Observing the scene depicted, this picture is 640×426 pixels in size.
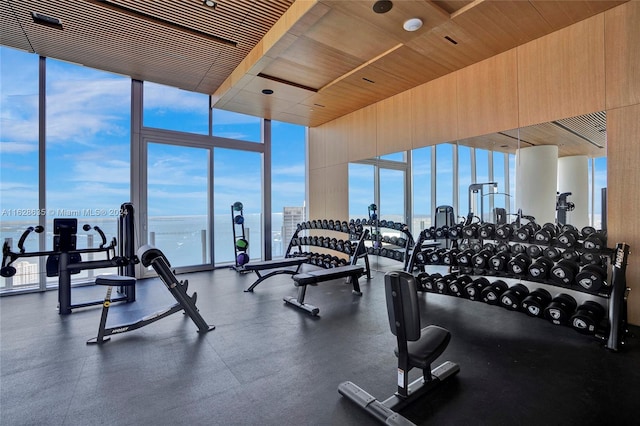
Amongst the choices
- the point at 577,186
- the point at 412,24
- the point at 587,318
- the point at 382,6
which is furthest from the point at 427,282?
the point at 382,6

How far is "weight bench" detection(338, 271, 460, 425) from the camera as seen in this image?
1703 millimetres

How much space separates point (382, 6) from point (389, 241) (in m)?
3.40

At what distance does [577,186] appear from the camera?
3.61 m

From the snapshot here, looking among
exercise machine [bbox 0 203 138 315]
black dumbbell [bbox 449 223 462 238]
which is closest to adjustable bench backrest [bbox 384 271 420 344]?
black dumbbell [bbox 449 223 462 238]

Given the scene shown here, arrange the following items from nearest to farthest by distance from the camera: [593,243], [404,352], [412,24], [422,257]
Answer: [404,352] < [593,243] < [412,24] < [422,257]

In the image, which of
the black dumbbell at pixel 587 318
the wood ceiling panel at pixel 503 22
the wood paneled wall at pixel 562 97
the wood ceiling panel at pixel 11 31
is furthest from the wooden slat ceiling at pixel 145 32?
the black dumbbell at pixel 587 318

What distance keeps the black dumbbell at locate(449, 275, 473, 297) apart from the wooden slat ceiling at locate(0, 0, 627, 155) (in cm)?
283

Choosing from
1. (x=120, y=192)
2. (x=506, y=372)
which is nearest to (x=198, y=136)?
(x=120, y=192)

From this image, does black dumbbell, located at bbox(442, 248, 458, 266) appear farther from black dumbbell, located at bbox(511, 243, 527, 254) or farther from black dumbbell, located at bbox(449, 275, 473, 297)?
black dumbbell, located at bbox(511, 243, 527, 254)

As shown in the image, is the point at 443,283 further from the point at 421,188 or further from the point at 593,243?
the point at 421,188

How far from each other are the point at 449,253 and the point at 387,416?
249 cm

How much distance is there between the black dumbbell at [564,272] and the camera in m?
2.81

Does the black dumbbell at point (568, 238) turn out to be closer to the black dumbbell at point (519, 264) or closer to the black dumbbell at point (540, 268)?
the black dumbbell at point (540, 268)

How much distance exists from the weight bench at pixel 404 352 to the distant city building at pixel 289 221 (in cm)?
555
